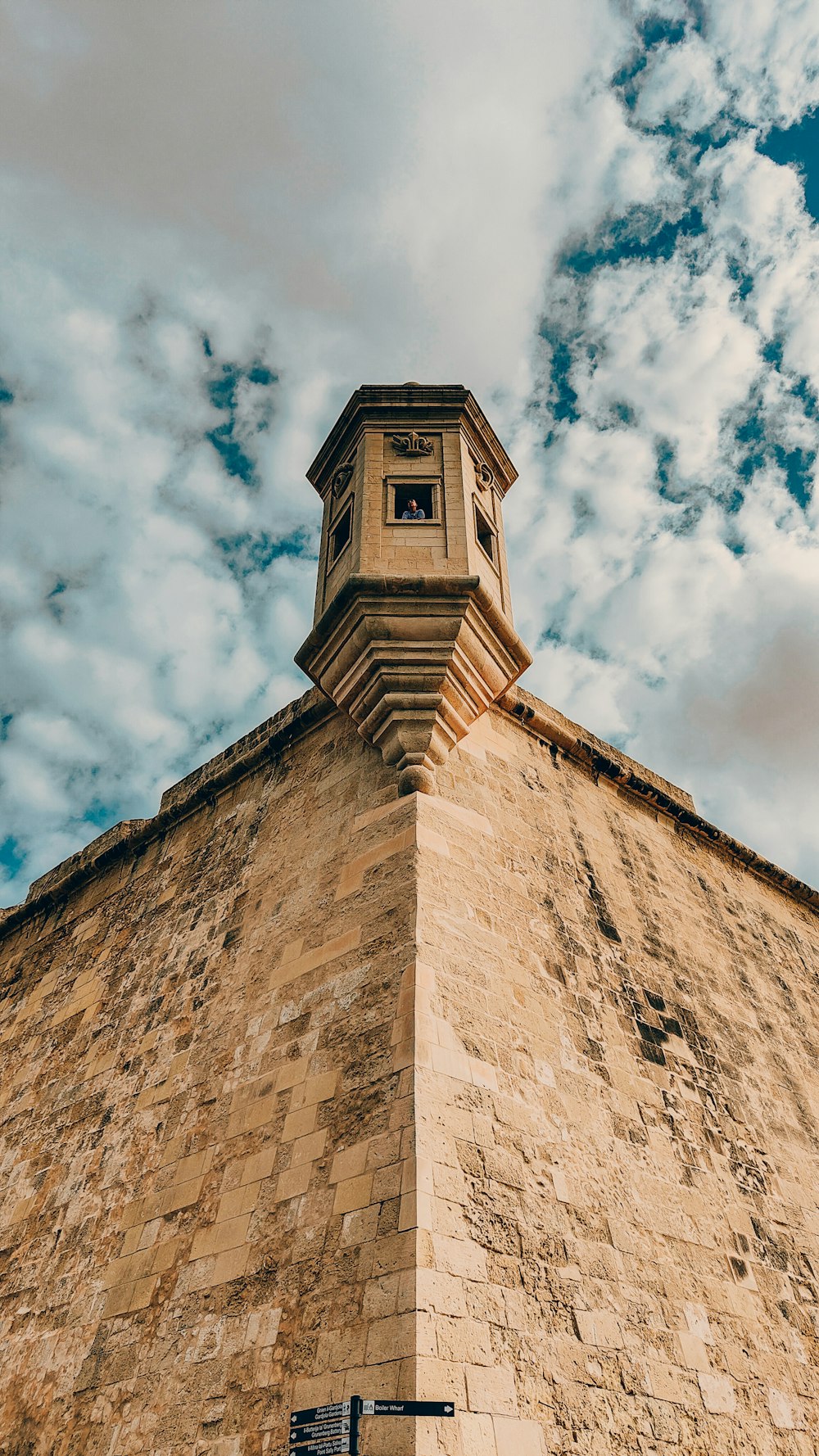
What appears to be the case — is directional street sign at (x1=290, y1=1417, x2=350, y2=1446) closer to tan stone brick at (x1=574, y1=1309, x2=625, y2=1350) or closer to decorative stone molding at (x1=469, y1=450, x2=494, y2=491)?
tan stone brick at (x1=574, y1=1309, x2=625, y2=1350)

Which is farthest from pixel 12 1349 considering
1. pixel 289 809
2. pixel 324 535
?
pixel 324 535

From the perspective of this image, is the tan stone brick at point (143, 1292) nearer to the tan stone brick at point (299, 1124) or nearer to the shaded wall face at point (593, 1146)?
the tan stone brick at point (299, 1124)

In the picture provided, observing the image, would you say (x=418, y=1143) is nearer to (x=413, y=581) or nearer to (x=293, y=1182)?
(x=293, y=1182)

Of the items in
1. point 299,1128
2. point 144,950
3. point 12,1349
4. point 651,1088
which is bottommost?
point 12,1349

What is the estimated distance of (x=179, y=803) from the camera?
887 cm

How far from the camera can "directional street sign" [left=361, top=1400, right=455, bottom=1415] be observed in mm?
3199

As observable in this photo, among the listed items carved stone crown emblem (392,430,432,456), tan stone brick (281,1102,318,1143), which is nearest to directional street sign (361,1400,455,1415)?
tan stone brick (281,1102,318,1143)

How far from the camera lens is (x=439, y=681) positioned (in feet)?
20.5

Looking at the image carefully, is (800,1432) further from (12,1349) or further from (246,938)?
(12,1349)

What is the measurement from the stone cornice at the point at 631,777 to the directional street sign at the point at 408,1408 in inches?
201

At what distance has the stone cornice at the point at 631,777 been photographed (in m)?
7.80

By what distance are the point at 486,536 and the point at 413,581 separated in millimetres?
1776

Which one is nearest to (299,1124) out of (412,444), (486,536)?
(486,536)

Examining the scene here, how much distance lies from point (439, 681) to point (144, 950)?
3.86 meters
